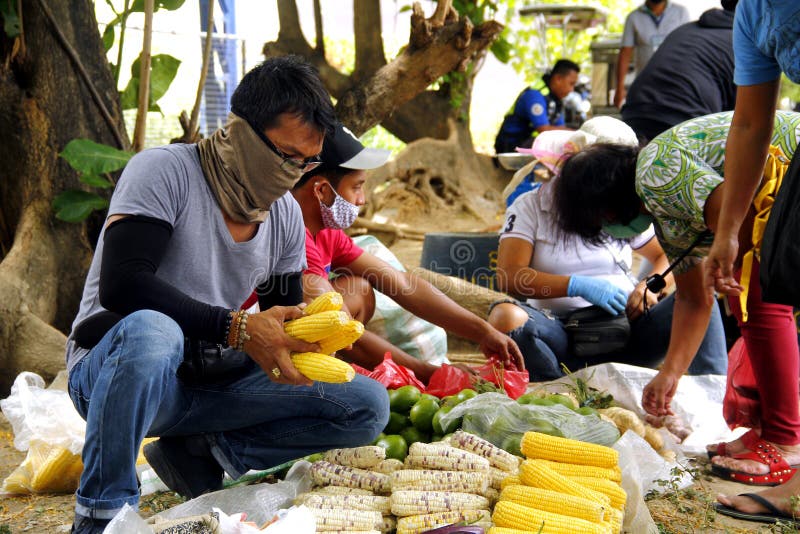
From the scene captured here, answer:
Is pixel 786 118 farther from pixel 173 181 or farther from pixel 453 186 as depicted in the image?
pixel 453 186

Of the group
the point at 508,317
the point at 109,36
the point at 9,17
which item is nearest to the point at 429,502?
the point at 508,317

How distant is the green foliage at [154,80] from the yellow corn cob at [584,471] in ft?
12.3

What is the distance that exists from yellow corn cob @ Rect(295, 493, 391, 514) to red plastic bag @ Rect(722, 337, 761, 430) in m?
1.69

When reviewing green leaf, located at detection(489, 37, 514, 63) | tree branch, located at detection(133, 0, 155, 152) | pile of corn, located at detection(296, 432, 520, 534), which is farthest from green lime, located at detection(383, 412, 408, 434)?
green leaf, located at detection(489, 37, 514, 63)

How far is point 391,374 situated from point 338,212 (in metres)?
0.75

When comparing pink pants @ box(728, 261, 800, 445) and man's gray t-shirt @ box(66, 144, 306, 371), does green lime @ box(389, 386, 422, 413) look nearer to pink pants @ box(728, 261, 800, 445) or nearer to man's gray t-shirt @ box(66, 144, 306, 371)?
man's gray t-shirt @ box(66, 144, 306, 371)

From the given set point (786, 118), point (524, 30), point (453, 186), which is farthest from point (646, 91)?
point (524, 30)

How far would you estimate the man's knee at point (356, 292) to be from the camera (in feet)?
12.9

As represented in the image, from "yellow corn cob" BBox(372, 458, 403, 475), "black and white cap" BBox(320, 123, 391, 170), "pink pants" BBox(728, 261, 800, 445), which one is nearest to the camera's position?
"yellow corn cob" BBox(372, 458, 403, 475)

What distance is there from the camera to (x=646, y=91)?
5.55 metres

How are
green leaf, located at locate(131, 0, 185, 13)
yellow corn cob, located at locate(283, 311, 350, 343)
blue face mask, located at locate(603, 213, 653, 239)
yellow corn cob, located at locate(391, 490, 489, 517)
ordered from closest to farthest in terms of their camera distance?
yellow corn cob, located at locate(283, 311, 350, 343), yellow corn cob, located at locate(391, 490, 489, 517), blue face mask, located at locate(603, 213, 653, 239), green leaf, located at locate(131, 0, 185, 13)

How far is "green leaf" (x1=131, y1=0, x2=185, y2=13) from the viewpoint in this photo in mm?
5199

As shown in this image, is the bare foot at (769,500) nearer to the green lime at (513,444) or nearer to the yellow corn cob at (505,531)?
the green lime at (513,444)

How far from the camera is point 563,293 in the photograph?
14.4 feet
